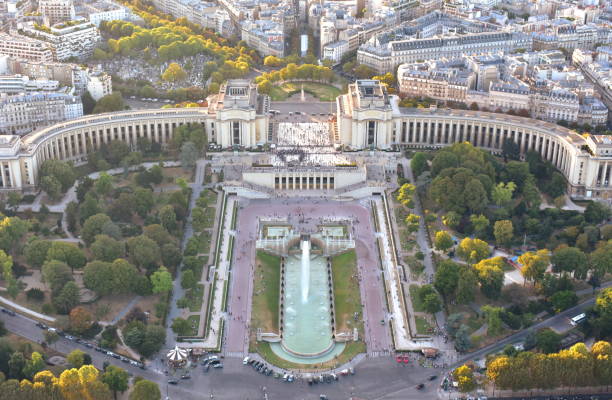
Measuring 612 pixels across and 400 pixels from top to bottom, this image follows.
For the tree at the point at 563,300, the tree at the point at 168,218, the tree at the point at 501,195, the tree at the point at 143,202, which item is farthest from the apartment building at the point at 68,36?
the tree at the point at 563,300

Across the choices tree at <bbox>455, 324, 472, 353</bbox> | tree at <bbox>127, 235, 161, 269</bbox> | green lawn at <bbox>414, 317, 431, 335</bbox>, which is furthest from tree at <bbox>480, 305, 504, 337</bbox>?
tree at <bbox>127, 235, 161, 269</bbox>

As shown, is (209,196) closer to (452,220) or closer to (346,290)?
(346,290)

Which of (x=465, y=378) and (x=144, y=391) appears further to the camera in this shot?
(x=465, y=378)

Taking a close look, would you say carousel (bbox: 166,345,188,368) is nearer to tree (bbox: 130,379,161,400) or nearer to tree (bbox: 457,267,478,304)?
tree (bbox: 130,379,161,400)

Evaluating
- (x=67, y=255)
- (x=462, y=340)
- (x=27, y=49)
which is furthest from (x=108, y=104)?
(x=462, y=340)

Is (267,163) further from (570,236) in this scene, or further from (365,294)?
(570,236)
